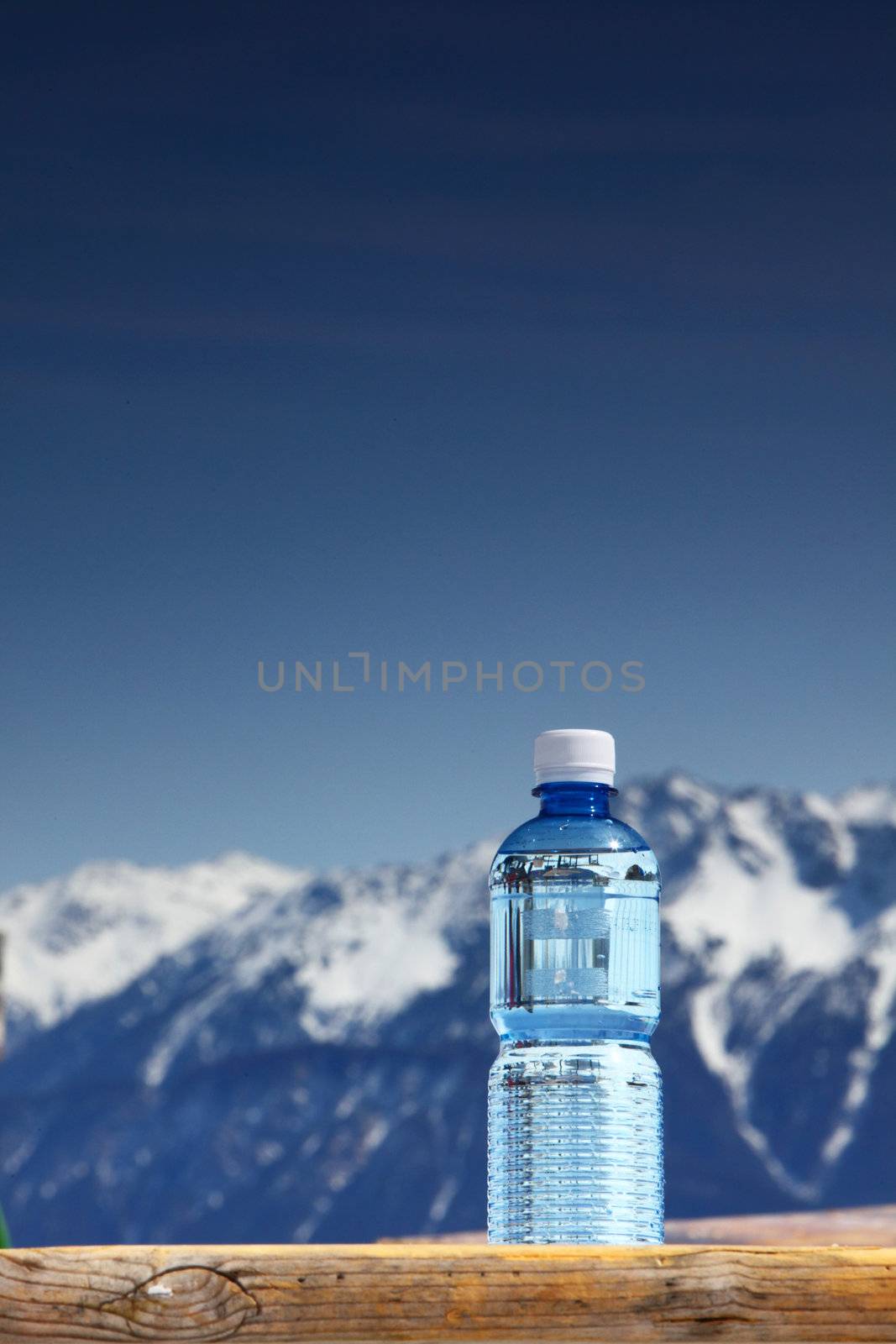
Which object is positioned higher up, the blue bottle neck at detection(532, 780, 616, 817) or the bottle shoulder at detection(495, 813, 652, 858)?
the blue bottle neck at detection(532, 780, 616, 817)

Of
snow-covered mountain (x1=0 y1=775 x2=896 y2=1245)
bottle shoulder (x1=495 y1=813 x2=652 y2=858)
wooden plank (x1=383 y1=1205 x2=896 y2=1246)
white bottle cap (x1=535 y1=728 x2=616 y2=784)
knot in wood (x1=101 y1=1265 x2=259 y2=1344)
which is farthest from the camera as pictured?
snow-covered mountain (x1=0 y1=775 x2=896 y2=1245)

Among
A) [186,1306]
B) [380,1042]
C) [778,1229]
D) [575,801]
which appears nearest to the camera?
[186,1306]

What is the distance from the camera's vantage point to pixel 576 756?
0.79 m

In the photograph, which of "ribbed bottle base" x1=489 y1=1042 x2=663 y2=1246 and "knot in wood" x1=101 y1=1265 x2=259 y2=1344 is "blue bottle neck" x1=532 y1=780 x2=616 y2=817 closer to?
"ribbed bottle base" x1=489 y1=1042 x2=663 y2=1246

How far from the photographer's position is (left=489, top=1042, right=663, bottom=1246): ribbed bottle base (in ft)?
2.72

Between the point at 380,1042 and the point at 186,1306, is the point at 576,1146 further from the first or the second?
the point at 380,1042

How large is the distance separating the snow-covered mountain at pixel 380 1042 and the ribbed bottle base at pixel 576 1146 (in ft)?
131

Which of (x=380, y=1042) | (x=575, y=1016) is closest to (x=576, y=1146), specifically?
(x=575, y=1016)

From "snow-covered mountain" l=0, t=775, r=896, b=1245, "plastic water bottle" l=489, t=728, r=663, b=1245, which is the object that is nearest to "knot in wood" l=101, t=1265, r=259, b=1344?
"plastic water bottle" l=489, t=728, r=663, b=1245

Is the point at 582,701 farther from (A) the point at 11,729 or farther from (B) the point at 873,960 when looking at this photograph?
(B) the point at 873,960

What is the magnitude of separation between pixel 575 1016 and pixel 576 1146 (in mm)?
102

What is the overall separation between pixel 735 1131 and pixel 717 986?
2922 millimetres

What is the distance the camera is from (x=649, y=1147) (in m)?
0.84

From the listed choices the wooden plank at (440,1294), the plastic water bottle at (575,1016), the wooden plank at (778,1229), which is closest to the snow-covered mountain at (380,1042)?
the wooden plank at (778,1229)
